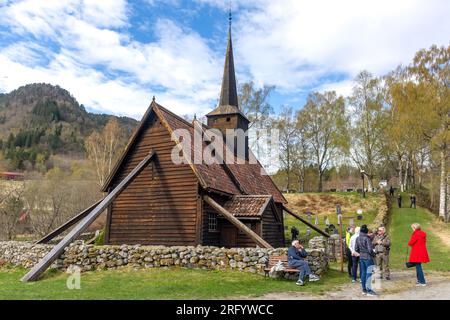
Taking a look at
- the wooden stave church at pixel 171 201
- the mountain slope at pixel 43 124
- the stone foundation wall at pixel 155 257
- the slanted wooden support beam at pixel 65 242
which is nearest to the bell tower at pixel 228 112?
the wooden stave church at pixel 171 201

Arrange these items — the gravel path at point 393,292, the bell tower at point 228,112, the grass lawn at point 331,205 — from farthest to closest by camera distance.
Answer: the grass lawn at point 331,205
the bell tower at point 228,112
the gravel path at point 393,292

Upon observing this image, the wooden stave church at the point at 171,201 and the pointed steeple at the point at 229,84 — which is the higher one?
the pointed steeple at the point at 229,84

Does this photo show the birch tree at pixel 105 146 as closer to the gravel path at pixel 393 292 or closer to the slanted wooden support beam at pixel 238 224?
the slanted wooden support beam at pixel 238 224

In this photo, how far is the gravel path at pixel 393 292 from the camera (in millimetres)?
9406

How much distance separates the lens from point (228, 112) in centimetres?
2820

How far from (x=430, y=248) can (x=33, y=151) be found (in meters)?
95.6

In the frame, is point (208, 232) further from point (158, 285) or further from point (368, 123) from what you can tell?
point (368, 123)

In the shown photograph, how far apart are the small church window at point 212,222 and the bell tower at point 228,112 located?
10.00m

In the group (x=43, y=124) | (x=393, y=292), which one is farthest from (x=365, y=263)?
(x=43, y=124)

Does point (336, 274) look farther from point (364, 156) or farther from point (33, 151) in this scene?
point (33, 151)

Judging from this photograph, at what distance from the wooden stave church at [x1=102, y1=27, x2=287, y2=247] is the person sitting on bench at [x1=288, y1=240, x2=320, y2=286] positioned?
554 cm

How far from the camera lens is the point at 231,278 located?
12211mm
